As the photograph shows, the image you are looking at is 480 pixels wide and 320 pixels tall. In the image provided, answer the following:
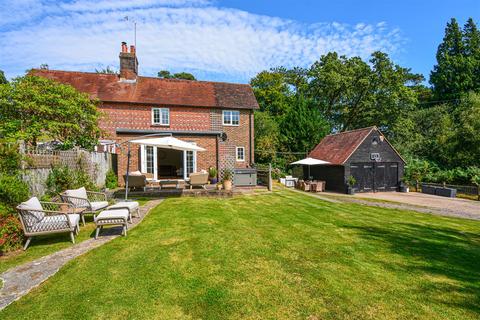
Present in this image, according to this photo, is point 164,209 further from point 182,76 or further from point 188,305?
point 182,76

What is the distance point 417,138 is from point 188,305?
35.0 m

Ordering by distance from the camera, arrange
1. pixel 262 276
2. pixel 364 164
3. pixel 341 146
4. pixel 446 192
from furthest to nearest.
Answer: pixel 341 146
pixel 364 164
pixel 446 192
pixel 262 276

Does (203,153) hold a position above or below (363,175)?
above

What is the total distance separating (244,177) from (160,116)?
8275mm

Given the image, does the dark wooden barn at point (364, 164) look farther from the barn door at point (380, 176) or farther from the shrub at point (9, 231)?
the shrub at point (9, 231)

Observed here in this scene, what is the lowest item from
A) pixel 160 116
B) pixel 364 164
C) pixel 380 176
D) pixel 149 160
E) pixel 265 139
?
pixel 380 176

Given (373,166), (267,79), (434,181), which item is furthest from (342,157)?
(267,79)

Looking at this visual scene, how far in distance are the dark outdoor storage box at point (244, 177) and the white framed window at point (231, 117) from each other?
213 inches

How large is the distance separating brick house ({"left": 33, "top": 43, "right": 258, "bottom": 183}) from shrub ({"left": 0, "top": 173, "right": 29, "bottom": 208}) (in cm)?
1086

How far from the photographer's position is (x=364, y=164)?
21.5 meters

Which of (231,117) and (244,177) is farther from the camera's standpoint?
(231,117)

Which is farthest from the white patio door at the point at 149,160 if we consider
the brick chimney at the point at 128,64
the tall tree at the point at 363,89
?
the tall tree at the point at 363,89

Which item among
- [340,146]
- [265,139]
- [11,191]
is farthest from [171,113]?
[11,191]

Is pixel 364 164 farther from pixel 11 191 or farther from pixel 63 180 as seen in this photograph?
pixel 11 191
